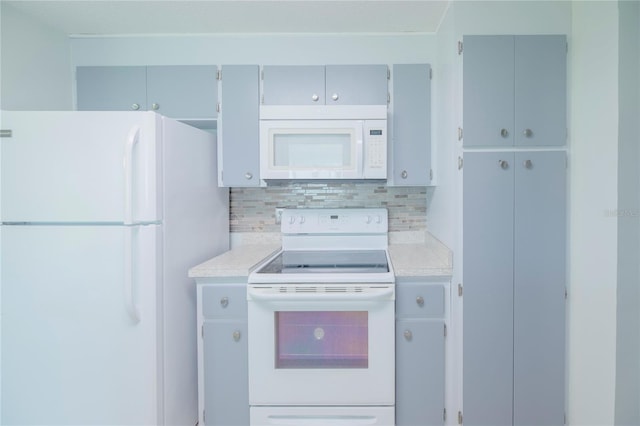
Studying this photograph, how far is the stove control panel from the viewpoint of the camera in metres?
2.09

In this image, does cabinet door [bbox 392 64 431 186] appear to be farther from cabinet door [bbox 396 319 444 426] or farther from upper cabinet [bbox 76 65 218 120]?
upper cabinet [bbox 76 65 218 120]

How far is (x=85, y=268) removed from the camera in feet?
4.33

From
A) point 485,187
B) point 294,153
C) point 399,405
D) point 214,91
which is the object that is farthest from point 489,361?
point 214,91

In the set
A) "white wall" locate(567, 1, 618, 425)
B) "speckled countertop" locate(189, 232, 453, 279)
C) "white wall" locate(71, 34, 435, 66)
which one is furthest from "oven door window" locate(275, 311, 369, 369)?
"white wall" locate(71, 34, 435, 66)

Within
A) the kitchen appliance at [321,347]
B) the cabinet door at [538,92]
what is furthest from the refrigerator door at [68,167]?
the cabinet door at [538,92]

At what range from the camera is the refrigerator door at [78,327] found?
51.9 inches

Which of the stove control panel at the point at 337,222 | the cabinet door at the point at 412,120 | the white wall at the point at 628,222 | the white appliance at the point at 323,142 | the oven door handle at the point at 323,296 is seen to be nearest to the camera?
the white wall at the point at 628,222

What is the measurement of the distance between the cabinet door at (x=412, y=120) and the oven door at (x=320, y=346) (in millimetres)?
778

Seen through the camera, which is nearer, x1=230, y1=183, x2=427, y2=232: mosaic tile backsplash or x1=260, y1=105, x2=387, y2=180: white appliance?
x1=260, y1=105, x2=387, y2=180: white appliance

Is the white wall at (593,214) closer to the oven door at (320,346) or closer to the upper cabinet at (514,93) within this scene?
the upper cabinet at (514,93)

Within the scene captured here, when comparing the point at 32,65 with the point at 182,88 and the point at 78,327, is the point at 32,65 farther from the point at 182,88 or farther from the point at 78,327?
the point at 78,327

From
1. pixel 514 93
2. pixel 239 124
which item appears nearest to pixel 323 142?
pixel 239 124

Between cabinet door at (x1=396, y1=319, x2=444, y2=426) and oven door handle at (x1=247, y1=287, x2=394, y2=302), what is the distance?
7.8 inches

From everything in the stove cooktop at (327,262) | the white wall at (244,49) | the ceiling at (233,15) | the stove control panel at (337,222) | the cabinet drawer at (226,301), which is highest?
the ceiling at (233,15)
